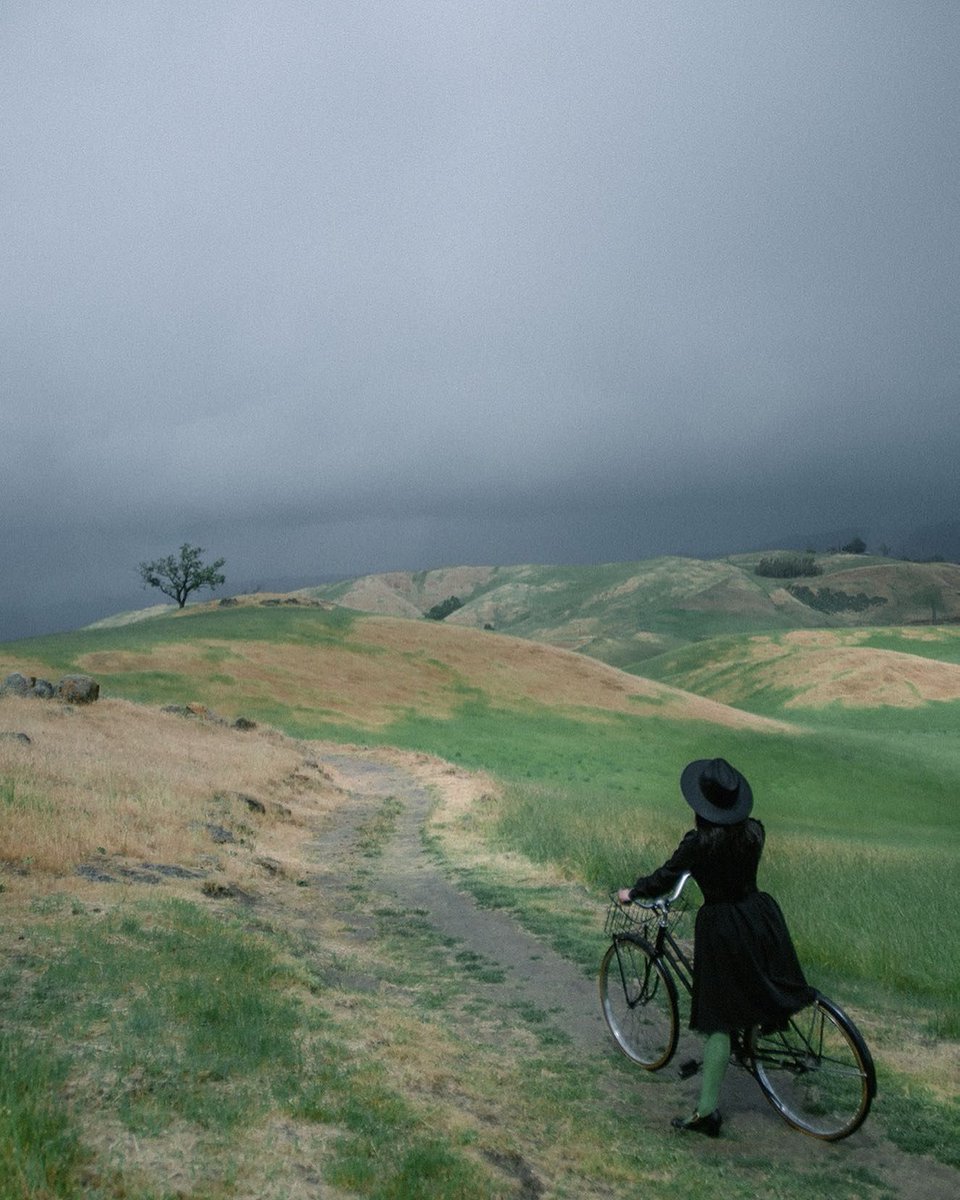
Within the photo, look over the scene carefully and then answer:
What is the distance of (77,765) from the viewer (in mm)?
20969

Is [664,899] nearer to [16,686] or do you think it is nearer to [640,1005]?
[640,1005]

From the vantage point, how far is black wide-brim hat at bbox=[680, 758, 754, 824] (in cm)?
708

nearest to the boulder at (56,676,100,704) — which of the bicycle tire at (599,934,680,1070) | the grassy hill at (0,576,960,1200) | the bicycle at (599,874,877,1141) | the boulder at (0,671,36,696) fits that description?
the grassy hill at (0,576,960,1200)

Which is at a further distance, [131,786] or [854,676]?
[854,676]

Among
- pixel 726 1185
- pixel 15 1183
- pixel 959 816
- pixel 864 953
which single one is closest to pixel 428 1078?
pixel 726 1185

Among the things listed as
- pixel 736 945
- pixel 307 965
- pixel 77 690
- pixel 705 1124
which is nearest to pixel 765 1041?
pixel 705 1124

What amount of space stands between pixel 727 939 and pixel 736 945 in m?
0.08

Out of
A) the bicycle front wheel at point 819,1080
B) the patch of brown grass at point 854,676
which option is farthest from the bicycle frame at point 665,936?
the patch of brown grass at point 854,676

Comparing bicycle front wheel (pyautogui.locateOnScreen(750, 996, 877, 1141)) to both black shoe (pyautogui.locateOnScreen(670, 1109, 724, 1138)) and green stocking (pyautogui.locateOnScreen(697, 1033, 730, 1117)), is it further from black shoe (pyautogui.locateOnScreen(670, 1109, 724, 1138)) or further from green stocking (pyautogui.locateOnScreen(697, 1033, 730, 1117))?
black shoe (pyautogui.locateOnScreen(670, 1109, 724, 1138))

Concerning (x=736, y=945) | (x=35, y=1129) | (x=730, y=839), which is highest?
(x=730, y=839)

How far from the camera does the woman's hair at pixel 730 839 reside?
280 inches

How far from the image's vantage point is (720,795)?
7.12 metres

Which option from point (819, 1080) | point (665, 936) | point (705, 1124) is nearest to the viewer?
point (705, 1124)

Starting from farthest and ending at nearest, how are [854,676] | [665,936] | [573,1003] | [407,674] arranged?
[854,676]
[407,674]
[573,1003]
[665,936]
